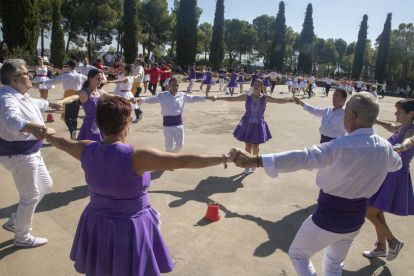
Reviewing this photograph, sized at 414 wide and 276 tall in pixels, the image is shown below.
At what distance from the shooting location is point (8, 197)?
4793 mm

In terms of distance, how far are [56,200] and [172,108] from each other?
2.85 meters

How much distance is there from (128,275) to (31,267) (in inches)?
73.1

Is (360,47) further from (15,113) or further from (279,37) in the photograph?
(15,113)

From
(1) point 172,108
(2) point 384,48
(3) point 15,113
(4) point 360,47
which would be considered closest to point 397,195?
(1) point 172,108

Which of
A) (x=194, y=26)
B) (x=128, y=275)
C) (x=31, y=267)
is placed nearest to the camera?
(x=128, y=275)

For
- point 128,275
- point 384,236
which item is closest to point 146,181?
point 128,275

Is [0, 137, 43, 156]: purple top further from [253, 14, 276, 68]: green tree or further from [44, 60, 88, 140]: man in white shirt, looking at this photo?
[253, 14, 276, 68]: green tree

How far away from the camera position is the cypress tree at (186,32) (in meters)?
33.7

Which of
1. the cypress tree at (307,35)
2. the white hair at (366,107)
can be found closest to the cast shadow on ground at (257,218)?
the white hair at (366,107)

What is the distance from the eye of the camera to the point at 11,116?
9.86 feet

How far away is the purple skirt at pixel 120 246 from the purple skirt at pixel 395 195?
2634 millimetres

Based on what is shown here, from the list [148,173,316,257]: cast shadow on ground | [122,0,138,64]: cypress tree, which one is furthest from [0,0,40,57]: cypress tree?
[148,173,316,257]: cast shadow on ground

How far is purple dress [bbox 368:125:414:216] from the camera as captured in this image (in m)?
3.31

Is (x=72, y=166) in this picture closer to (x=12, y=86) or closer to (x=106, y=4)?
(x=12, y=86)
